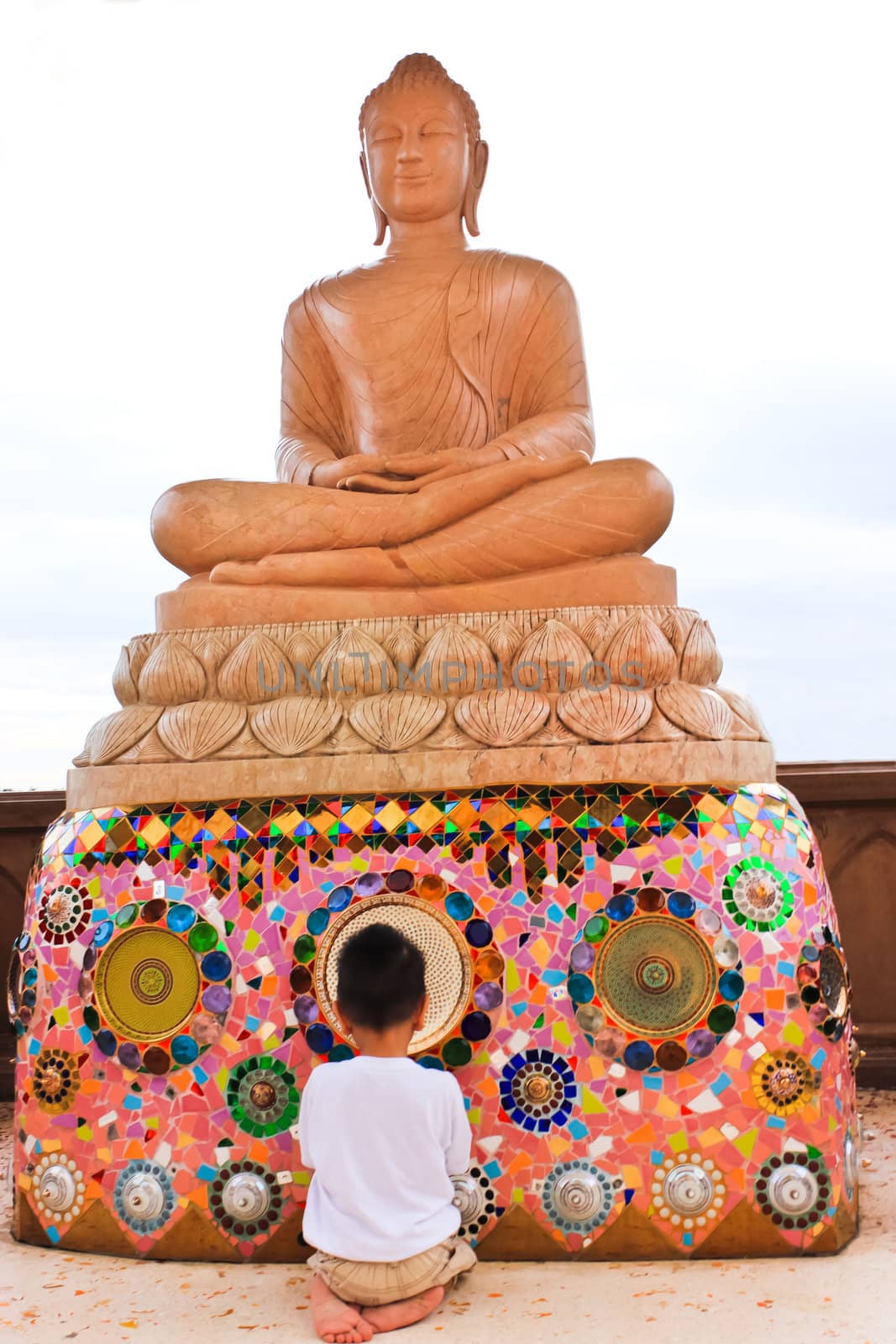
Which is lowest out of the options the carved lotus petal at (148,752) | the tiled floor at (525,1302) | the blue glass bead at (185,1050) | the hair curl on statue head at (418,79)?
the tiled floor at (525,1302)

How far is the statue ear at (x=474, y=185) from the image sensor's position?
4.25 m

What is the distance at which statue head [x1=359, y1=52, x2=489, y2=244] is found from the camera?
4113 mm

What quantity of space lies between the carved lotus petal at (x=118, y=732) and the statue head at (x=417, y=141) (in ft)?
6.19

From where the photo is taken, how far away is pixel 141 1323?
238 cm

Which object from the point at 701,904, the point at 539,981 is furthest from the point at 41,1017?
the point at 701,904

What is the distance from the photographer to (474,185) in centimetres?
427

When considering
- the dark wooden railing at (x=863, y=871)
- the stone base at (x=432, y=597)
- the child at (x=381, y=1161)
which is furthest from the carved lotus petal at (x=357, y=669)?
the dark wooden railing at (x=863, y=871)

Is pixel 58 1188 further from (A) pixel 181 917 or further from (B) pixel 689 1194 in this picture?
(B) pixel 689 1194

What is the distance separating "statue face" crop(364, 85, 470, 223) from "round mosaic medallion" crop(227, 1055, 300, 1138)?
102 inches

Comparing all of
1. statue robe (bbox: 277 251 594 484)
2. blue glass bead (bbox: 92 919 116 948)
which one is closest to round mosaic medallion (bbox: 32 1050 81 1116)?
blue glass bead (bbox: 92 919 116 948)

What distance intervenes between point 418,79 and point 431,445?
1138mm

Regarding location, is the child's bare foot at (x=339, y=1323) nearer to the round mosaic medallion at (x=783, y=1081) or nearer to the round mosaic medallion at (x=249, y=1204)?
the round mosaic medallion at (x=249, y=1204)

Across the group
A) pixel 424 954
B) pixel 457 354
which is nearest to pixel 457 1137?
pixel 424 954

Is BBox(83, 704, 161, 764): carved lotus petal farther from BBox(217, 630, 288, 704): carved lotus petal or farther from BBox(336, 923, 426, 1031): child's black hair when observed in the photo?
BBox(336, 923, 426, 1031): child's black hair
